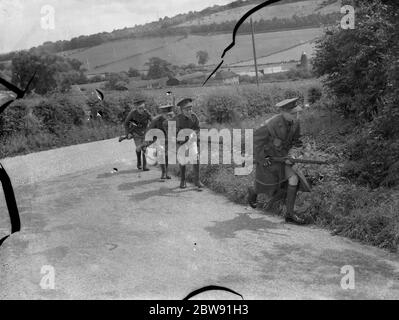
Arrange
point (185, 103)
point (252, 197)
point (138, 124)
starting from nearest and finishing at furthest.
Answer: point (252, 197), point (185, 103), point (138, 124)

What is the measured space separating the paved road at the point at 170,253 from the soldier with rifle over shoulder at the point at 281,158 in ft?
1.41

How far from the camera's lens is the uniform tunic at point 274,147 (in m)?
7.84

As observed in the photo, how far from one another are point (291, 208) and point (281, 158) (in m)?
0.77

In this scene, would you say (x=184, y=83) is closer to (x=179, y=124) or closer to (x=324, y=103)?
(x=179, y=124)

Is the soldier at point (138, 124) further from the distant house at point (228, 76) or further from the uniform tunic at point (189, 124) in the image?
the distant house at point (228, 76)

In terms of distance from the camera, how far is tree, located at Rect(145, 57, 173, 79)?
7.24 metres

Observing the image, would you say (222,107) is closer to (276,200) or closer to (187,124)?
(187,124)

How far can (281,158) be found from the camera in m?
7.88

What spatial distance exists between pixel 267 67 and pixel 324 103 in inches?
137

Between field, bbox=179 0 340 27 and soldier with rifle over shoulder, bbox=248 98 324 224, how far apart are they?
159cm

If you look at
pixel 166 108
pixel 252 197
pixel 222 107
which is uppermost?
pixel 166 108

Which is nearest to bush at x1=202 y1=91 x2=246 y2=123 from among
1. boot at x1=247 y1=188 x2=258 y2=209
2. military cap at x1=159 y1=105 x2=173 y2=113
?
military cap at x1=159 y1=105 x2=173 y2=113

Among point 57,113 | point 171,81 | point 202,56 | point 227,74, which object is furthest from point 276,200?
point 57,113

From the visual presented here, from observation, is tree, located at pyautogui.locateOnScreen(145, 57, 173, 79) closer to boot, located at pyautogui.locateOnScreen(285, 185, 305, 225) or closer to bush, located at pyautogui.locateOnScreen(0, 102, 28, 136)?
boot, located at pyautogui.locateOnScreen(285, 185, 305, 225)
